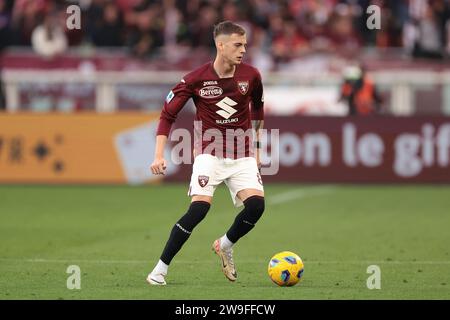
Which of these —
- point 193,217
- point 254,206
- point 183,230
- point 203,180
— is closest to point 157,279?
point 183,230

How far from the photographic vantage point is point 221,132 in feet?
33.3

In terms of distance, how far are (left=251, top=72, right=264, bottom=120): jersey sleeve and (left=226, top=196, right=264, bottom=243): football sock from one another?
841mm

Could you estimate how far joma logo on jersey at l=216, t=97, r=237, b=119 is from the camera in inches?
396

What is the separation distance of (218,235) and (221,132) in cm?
429

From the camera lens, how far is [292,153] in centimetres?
2156

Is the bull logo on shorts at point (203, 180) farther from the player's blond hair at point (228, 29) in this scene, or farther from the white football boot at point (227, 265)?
the player's blond hair at point (228, 29)

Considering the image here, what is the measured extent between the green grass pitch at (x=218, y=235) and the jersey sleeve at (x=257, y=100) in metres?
1.46

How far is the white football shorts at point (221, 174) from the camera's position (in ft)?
32.8

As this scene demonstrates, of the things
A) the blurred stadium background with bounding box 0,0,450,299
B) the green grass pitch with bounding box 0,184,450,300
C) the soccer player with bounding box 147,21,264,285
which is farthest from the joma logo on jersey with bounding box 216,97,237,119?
the blurred stadium background with bounding box 0,0,450,299

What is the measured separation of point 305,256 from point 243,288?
8.48 ft

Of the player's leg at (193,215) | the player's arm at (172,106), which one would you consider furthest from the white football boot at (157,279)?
the player's arm at (172,106)

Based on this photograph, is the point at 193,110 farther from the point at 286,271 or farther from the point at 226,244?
the point at 286,271

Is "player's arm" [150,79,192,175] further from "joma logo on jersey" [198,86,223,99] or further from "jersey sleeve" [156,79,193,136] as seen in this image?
"joma logo on jersey" [198,86,223,99]
